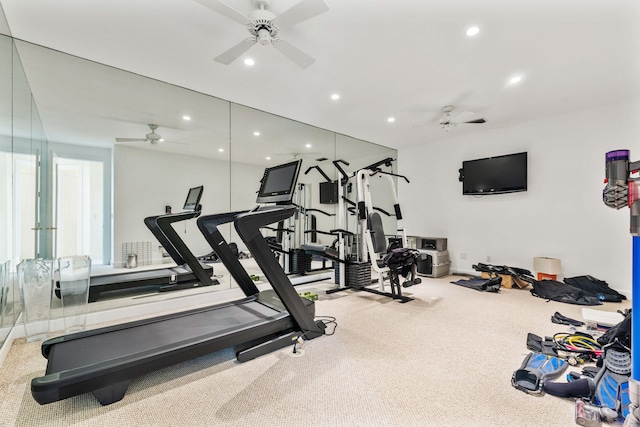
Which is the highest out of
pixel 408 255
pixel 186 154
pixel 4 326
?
pixel 186 154

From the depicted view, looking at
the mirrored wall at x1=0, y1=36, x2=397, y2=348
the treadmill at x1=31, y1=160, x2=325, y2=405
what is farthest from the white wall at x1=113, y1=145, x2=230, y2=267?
the treadmill at x1=31, y1=160, x2=325, y2=405

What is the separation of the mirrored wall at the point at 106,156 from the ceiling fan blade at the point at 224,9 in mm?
1950

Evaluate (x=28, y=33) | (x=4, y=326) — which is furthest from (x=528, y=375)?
(x=28, y=33)

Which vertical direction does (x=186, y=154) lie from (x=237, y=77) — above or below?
below

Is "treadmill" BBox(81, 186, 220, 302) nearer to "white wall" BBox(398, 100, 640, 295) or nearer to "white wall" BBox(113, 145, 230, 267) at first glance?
"white wall" BBox(113, 145, 230, 267)

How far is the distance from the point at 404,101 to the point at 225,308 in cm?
357

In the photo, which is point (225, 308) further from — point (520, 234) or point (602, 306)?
point (520, 234)

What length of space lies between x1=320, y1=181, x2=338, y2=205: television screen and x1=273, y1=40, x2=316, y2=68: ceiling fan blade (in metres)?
3.24

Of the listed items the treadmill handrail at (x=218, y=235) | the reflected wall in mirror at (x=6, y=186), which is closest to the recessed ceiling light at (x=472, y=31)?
the treadmill handrail at (x=218, y=235)

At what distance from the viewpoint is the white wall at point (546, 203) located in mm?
4137

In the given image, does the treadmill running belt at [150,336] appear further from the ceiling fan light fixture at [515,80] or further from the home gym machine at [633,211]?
the ceiling fan light fixture at [515,80]

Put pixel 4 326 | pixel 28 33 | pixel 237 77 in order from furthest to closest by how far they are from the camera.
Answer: pixel 237 77 < pixel 28 33 < pixel 4 326

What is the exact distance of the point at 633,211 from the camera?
1.30 m

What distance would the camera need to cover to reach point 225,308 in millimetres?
2793
